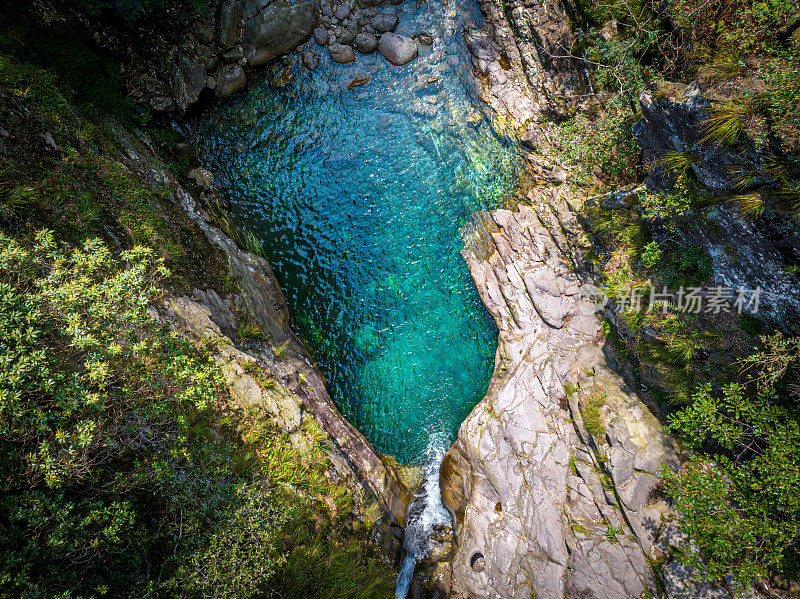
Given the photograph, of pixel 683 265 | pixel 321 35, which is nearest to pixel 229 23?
pixel 321 35

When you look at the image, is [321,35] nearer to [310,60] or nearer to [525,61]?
[310,60]

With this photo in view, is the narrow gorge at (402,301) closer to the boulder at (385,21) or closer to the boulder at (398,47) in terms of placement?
the boulder at (398,47)

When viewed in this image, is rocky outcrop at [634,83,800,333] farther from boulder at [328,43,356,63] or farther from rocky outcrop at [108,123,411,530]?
boulder at [328,43,356,63]

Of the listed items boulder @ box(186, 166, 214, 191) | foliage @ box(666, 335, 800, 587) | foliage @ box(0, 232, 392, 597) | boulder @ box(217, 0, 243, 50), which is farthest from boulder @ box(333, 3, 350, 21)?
foliage @ box(666, 335, 800, 587)

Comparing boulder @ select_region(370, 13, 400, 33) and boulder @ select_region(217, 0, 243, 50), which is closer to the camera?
boulder @ select_region(217, 0, 243, 50)

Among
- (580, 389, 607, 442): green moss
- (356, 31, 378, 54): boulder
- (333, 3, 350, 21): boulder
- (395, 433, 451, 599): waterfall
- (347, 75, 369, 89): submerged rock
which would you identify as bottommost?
(395, 433, 451, 599): waterfall

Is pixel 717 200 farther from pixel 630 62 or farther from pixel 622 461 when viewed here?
pixel 622 461
